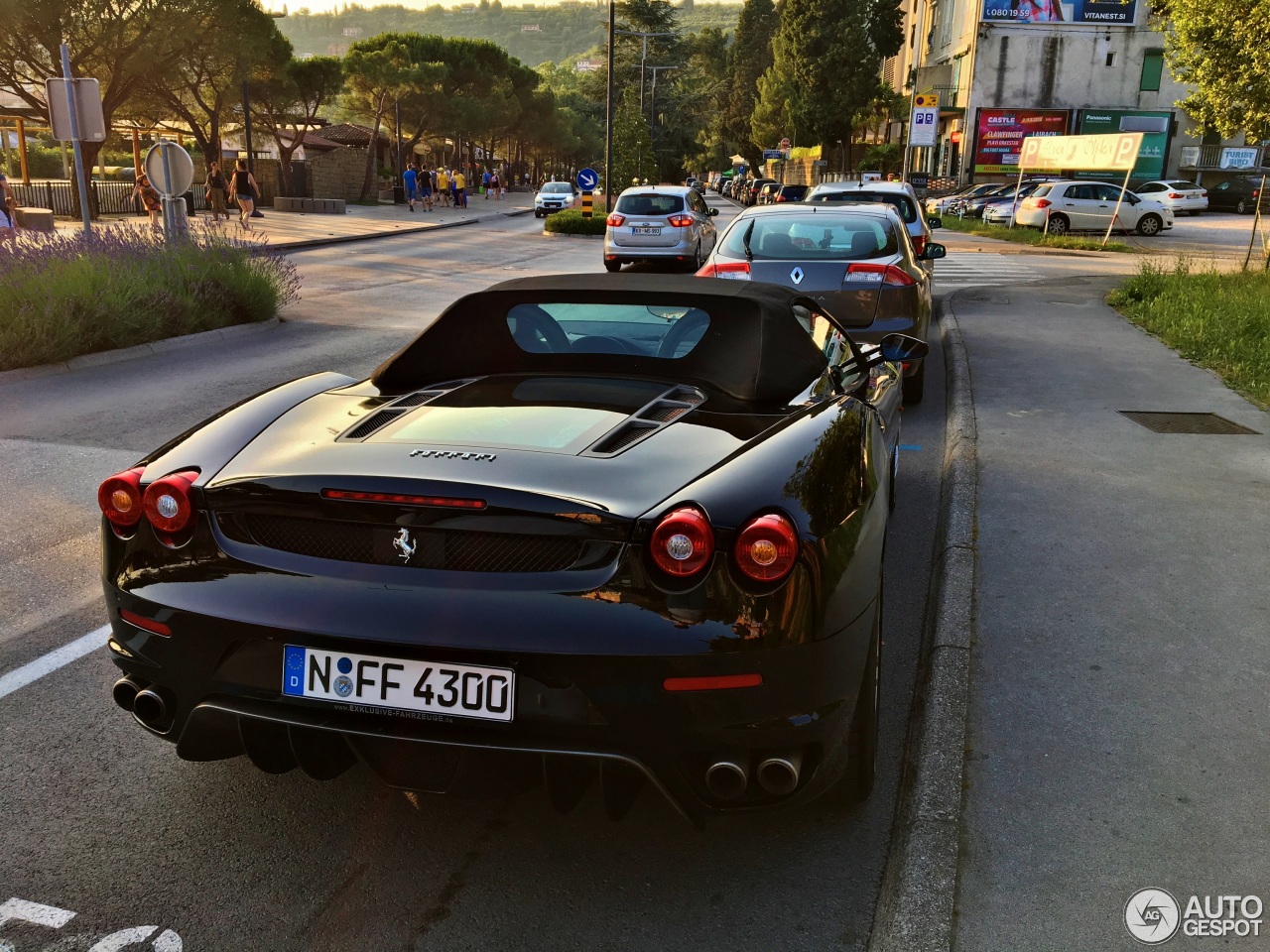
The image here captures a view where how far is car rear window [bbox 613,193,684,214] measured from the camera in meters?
23.0

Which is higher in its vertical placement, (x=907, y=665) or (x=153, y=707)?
(x=153, y=707)

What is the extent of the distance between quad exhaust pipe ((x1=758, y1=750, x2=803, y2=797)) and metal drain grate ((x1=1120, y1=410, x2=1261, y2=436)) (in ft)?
20.5

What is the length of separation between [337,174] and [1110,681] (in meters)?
61.0

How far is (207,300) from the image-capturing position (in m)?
Result: 13.4

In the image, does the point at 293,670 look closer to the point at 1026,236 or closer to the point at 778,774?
the point at 778,774

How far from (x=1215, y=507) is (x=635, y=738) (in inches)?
184

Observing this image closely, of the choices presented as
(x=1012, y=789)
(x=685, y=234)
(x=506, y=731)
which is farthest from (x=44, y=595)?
(x=685, y=234)

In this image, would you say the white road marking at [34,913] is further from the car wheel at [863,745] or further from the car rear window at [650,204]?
the car rear window at [650,204]

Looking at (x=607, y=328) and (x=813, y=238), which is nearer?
(x=607, y=328)

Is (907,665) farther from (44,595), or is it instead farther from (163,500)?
(44,595)

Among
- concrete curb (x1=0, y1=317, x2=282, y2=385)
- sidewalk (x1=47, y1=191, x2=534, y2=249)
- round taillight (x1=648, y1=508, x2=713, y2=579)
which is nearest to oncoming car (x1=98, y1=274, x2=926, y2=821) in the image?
round taillight (x1=648, y1=508, x2=713, y2=579)

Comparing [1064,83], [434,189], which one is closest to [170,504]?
[1064,83]

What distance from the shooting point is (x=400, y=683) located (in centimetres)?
262

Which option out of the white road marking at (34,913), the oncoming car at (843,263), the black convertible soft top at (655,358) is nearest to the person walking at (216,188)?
the oncoming car at (843,263)
